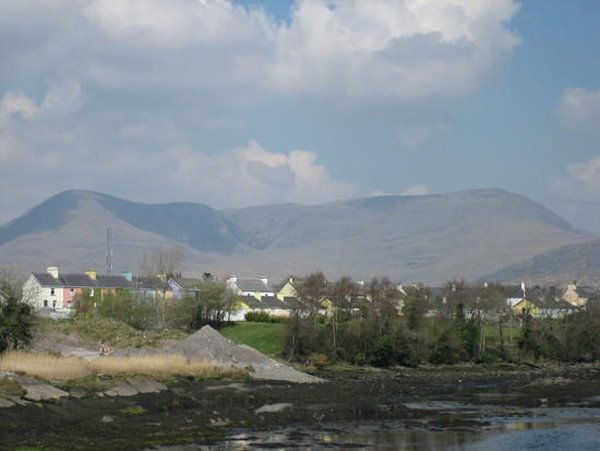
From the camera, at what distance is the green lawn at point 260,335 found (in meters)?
105

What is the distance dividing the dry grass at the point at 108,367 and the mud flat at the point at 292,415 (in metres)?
3.22

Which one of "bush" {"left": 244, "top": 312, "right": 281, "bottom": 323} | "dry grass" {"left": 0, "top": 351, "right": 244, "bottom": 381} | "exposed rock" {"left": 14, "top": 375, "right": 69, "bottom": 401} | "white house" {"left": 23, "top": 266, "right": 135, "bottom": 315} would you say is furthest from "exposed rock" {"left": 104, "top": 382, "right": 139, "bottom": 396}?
"white house" {"left": 23, "top": 266, "right": 135, "bottom": 315}

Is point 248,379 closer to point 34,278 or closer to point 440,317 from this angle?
point 440,317

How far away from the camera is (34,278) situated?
6457 inches

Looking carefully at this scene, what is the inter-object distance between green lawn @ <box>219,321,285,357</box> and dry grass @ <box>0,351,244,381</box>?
3093 centimetres

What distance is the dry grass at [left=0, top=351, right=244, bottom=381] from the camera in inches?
2223

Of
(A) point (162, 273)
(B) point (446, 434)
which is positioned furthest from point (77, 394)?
(A) point (162, 273)

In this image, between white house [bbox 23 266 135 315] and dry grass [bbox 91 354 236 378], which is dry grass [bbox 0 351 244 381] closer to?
dry grass [bbox 91 354 236 378]

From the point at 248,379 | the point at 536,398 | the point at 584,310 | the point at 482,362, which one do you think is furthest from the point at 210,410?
the point at 584,310

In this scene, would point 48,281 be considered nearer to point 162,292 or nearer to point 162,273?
point 162,292

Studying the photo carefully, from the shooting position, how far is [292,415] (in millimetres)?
49938

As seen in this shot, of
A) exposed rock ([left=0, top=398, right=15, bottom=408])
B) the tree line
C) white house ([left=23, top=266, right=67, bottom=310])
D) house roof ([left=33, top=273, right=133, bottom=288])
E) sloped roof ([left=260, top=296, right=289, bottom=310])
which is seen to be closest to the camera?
exposed rock ([left=0, top=398, right=15, bottom=408])

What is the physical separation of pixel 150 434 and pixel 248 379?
29337mm

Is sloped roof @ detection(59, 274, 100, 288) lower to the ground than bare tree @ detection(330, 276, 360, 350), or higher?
higher
